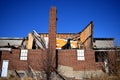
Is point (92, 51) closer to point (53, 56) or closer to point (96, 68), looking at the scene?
point (96, 68)

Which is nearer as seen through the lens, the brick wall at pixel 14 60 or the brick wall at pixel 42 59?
the brick wall at pixel 42 59


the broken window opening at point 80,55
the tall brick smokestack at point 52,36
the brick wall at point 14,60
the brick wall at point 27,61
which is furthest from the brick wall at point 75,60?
the brick wall at point 14,60

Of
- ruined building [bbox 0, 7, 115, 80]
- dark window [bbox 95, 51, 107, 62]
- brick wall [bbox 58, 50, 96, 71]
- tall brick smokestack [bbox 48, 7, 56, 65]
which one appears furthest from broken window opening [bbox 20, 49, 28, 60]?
dark window [bbox 95, 51, 107, 62]

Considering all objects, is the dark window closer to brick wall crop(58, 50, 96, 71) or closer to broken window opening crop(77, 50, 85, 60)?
brick wall crop(58, 50, 96, 71)

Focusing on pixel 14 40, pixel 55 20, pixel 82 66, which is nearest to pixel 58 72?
pixel 82 66

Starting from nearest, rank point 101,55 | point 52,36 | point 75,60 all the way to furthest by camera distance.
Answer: point 52,36 < point 75,60 < point 101,55

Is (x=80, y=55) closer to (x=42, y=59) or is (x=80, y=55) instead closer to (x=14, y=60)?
(x=42, y=59)

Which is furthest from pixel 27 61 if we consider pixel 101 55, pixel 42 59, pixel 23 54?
pixel 101 55

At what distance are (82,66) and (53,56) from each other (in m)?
4.08

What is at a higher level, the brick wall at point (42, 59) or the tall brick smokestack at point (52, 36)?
the tall brick smokestack at point (52, 36)

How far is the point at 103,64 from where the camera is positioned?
21.8m

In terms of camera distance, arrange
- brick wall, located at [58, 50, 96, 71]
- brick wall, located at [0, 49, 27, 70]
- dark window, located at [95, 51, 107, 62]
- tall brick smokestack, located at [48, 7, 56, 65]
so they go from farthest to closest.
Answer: dark window, located at [95, 51, 107, 62], brick wall, located at [0, 49, 27, 70], brick wall, located at [58, 50, 96, 71], tall brick smokestack, located at [48, 7, 56, 65]

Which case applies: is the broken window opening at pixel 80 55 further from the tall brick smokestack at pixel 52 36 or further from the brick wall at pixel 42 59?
the tall brick smokestack at pixel 52 36

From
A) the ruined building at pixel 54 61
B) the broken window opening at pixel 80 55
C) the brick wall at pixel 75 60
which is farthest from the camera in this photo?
the broken window opening at pixel 80 55
